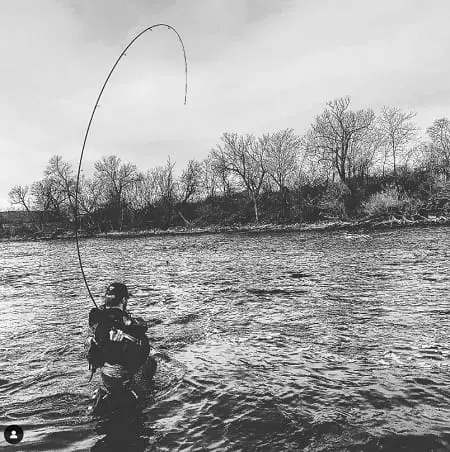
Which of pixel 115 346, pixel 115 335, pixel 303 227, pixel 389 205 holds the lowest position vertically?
pixel 115 346

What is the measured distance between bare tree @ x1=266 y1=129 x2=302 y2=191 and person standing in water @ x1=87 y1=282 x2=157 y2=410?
67.7m

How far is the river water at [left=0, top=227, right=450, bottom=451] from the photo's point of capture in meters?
5.27

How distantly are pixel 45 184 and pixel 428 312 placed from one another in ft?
303

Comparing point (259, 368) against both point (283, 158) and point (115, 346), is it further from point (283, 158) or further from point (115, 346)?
point (283, 158)

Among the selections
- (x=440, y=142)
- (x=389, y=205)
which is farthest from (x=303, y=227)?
(x=440, y=142)

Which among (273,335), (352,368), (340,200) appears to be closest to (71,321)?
(273,335)

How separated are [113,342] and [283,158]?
69.3 meters

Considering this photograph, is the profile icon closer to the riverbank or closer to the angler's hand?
the angler's hand

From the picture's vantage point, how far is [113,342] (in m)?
5.86

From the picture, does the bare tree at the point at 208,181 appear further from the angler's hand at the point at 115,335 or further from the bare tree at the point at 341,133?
the angler's hand at the point at 115,335

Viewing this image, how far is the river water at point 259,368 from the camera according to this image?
527cm

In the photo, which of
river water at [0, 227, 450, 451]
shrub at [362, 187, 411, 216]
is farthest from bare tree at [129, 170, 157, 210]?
river water at [0, 227, 450, 451]

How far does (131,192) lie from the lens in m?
93.3

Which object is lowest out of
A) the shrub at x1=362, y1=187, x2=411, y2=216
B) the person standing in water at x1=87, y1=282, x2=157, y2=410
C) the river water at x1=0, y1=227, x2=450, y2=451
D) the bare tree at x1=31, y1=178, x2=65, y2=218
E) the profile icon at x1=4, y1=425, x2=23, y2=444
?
the river water at x1=0, y1=227, x2=450, y2=451
